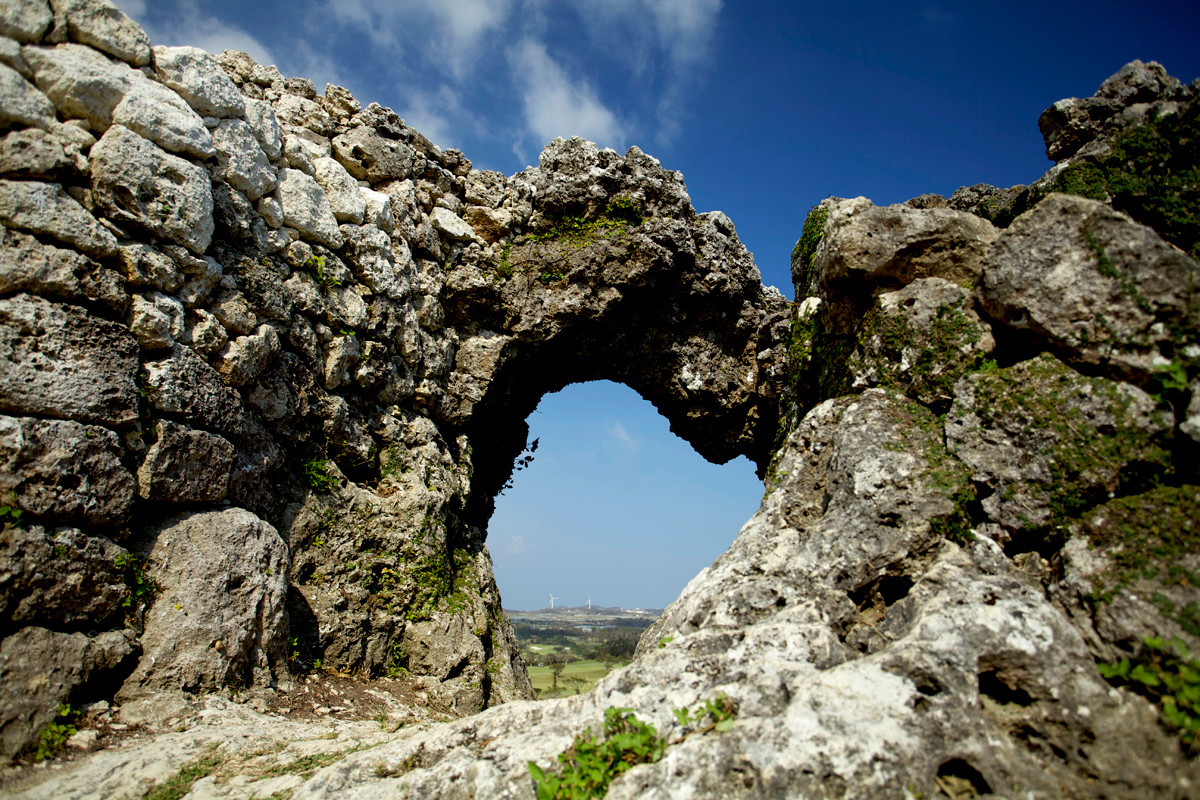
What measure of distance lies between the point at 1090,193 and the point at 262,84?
13759mm

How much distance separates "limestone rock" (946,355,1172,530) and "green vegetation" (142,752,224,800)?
7975mm

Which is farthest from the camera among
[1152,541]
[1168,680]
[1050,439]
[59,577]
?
[59,577]

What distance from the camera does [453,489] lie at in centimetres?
1212

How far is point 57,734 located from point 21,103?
22.0 ft

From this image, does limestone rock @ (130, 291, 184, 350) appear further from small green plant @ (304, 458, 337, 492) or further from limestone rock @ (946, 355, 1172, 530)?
limestone rock @ (946, 355, 1172, 530)

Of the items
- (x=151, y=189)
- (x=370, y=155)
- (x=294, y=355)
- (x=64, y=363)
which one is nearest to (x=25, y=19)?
(x=151, y=189)

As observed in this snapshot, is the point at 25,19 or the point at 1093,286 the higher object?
the point at 25,19

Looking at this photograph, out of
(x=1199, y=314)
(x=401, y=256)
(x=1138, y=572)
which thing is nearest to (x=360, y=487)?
(x=401, y=256)

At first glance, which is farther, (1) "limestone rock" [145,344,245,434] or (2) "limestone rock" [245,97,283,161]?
(2) "limestone rock" [245,97,283,161]

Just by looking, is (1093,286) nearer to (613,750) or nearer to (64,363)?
(613,750)

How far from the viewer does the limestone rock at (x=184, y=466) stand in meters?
7.29

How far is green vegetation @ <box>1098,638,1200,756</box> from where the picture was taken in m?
3.96

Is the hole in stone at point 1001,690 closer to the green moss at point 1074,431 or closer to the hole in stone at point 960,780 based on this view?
the hole in stone at point 960,780

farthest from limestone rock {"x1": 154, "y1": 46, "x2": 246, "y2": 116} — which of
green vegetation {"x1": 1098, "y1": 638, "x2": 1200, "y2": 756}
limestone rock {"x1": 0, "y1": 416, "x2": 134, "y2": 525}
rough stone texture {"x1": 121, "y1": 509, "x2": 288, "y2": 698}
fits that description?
green vegetation {"x1": 1098, "y1": 638, "x2": 1200, "y2": 756}
